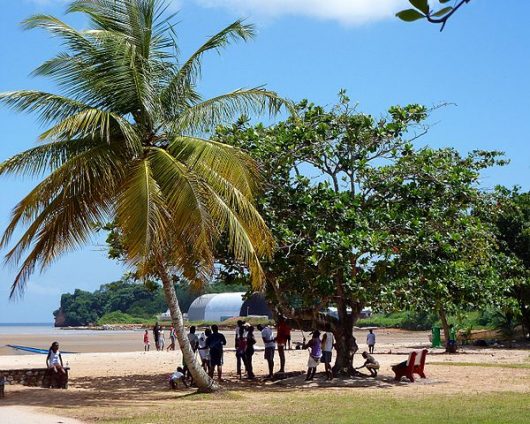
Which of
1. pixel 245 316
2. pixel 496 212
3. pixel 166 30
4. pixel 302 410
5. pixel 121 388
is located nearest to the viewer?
pixel 302 410

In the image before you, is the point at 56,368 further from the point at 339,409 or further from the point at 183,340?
the point at 339,409

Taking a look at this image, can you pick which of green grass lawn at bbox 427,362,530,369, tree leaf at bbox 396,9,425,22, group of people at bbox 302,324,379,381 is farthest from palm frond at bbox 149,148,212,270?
green grass lawn at bbox 427,362,530,369

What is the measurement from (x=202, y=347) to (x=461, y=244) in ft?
24.0

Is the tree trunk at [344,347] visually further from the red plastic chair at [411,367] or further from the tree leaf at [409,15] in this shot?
the tree leaf at [409,15]

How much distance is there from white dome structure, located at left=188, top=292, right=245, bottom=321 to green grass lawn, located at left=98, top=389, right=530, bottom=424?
7556 centimetres

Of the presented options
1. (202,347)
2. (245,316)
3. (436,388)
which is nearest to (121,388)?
(202,347)

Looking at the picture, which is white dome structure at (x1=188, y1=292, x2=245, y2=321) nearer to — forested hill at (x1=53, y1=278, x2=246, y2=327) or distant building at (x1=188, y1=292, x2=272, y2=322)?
distant building at (x1=188, y1=292, x2=272, y2=322)

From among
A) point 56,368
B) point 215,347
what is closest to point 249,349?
point 215,347

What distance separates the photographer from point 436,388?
64.4ft

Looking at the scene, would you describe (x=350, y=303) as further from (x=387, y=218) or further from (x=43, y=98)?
(x=43, y=98)

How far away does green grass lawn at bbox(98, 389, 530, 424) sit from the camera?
13.6 m

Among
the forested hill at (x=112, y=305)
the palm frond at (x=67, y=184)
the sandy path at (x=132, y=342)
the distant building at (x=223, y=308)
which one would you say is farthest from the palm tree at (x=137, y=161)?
the forested hill at (x=112, y=305)

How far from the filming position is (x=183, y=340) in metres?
18.0

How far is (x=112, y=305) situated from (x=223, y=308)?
5510 cm
